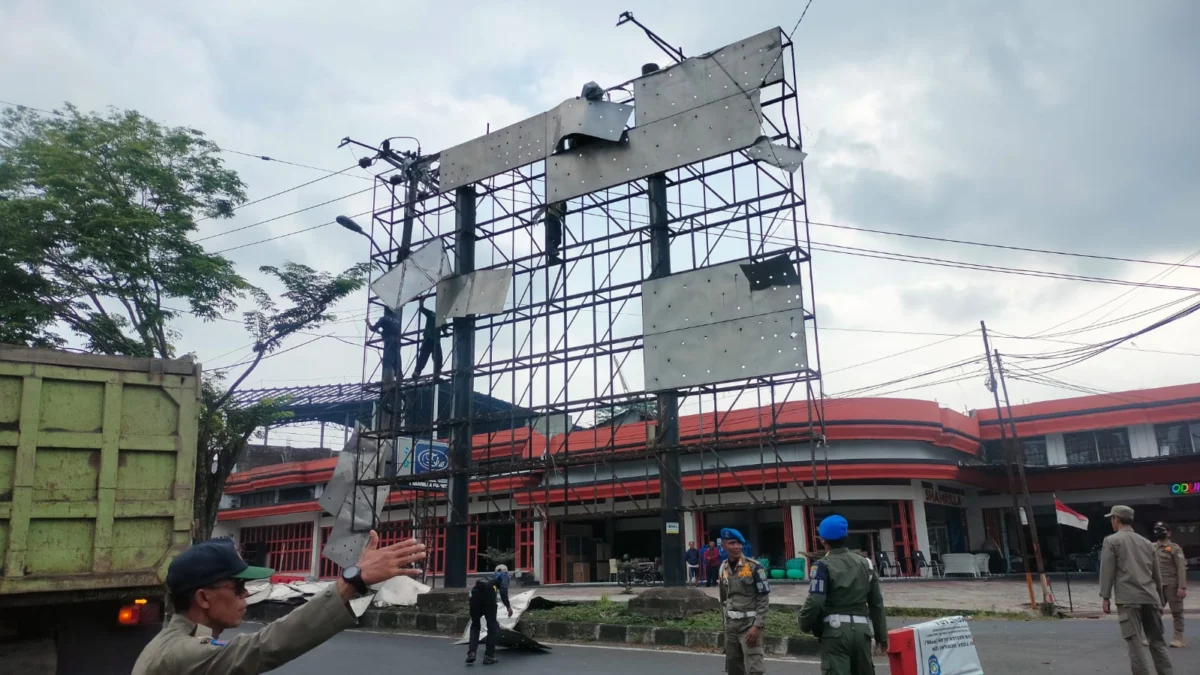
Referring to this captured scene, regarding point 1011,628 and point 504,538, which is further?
point 504,538

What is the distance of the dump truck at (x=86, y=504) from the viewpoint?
6.31 m

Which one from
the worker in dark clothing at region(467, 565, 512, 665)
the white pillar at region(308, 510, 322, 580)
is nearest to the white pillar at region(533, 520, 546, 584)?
Answer: the white pillar at region(308, 510, 322, 580)

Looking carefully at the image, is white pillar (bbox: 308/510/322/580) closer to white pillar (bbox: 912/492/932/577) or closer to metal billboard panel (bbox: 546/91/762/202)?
metal billboard panel (bbox: 546/91/762/202)

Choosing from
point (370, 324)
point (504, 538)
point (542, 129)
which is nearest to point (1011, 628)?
point (542, 129)

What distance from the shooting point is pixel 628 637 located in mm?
13867

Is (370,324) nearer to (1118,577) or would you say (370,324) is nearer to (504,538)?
(504,538)

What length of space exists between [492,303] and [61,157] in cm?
868

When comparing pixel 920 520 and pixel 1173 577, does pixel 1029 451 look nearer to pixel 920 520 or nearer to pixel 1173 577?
pixel 920 520

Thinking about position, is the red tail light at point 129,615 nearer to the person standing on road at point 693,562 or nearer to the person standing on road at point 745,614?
the person standing on road at point 745,614

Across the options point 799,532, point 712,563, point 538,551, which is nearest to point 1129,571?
point 712,563

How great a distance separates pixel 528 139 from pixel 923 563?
17.1m

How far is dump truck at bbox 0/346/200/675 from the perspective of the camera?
6.31 metres

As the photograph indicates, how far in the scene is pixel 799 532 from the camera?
85.9ft

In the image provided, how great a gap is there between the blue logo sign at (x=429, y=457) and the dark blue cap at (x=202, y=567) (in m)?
17.6
